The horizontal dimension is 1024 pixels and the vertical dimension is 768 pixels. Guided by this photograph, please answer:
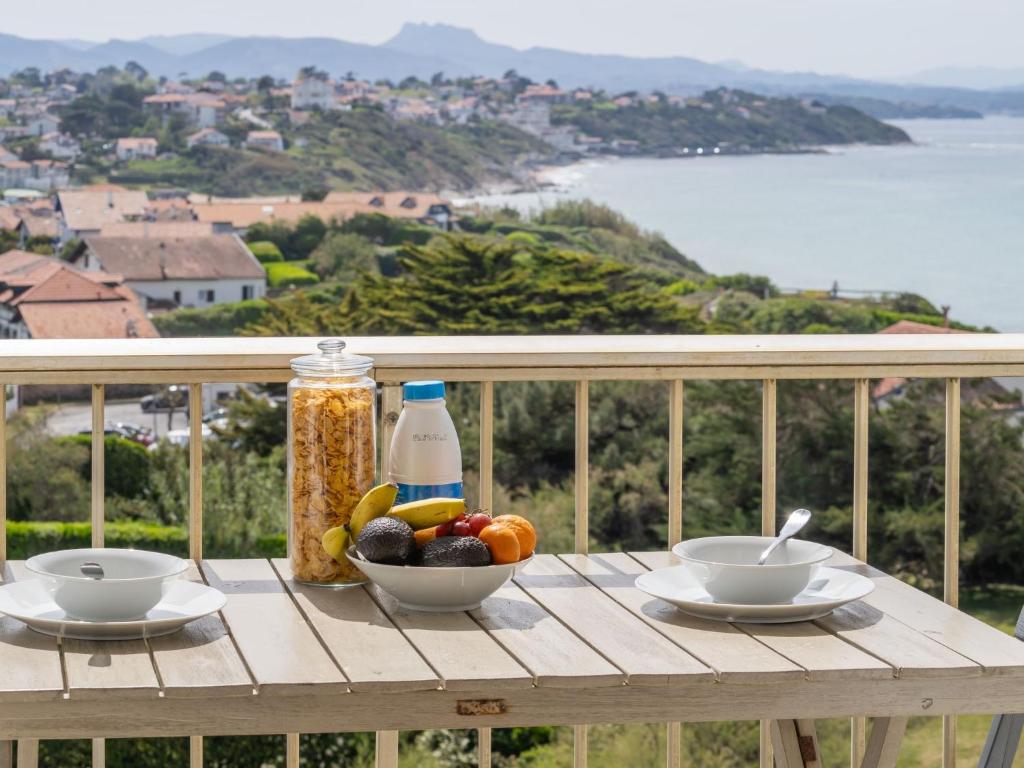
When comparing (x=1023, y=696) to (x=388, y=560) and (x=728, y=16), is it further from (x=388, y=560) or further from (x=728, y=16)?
(x=728, y=16)

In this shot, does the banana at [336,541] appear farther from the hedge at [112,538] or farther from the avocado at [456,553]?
the hedge at [112,538]

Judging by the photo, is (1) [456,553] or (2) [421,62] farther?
(2) [421,62]

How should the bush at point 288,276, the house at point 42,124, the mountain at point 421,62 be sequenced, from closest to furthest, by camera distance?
1. the bush at point 288,276
2. the house at point 42,124
3. the mountain at point 421,62

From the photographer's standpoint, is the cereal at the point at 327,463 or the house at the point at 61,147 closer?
the cereal at the point at 327,463

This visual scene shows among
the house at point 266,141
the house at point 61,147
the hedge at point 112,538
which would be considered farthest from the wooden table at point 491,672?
the house at point 266,141

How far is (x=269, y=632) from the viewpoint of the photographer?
1.30m

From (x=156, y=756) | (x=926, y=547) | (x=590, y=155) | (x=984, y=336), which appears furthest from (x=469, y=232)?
(x=984, y=336)

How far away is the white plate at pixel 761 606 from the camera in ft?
4.38

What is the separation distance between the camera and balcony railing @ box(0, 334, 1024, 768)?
179cm

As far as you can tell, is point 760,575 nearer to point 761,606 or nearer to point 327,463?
point 761,606

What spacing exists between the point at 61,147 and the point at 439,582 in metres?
32.2

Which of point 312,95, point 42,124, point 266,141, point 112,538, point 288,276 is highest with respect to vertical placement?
point 312,95

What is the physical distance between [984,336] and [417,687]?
1.19 m

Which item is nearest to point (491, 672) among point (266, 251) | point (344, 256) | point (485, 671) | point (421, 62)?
point (485, 671)
